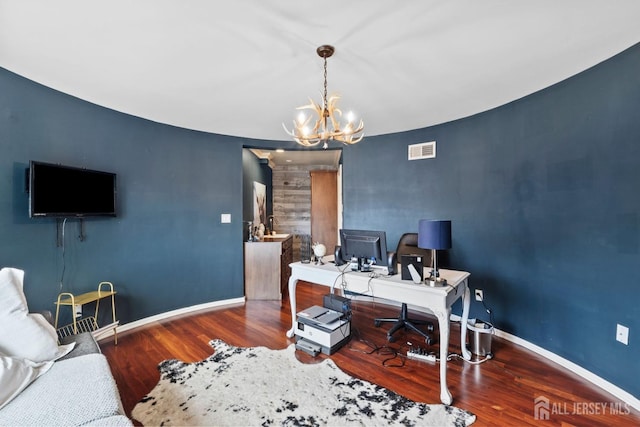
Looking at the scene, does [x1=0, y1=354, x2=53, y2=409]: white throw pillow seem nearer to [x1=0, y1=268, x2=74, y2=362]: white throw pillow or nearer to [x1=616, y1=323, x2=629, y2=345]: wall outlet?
[x1=0, y1=268, x2=74, y2=362]: white throw pillow

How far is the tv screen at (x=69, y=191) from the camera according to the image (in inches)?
85.4

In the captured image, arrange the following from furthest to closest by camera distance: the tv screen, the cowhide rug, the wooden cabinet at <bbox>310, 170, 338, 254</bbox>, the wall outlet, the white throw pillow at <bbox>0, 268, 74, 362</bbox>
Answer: the wooden cabinet at <bbox>310, 170, 338, 254</bbox>
the tv screen
the wall outlet
the cowhide rug
the white throw pillow at <bbox>0, 268, 74, 362</bbox>

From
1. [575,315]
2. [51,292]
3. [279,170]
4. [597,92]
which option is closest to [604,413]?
[575,315]

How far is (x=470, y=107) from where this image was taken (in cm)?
285

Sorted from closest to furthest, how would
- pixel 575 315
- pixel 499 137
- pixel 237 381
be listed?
pixel 237 381, pixel 575 315, pixel 499 137

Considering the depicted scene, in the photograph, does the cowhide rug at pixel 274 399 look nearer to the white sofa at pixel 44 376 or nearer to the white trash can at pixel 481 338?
the white sofa at pixel 44 376

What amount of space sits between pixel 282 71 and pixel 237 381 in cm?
246

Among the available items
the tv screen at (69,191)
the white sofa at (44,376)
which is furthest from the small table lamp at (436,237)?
the tv screen at (69,191)

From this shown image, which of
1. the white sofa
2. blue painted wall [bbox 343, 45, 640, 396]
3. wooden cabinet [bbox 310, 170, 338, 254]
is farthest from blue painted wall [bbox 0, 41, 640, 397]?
wooden cabinet [bbox 310, 170, 338, 254]

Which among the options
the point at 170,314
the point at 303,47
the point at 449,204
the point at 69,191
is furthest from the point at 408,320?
the point at 69,191

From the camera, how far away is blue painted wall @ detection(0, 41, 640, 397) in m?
2.00

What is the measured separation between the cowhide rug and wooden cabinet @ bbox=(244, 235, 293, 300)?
166 centimetres

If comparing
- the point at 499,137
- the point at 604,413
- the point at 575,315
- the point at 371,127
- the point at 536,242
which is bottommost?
the point at 604,413

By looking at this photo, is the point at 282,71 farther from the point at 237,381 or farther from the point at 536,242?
the point at 536,242
